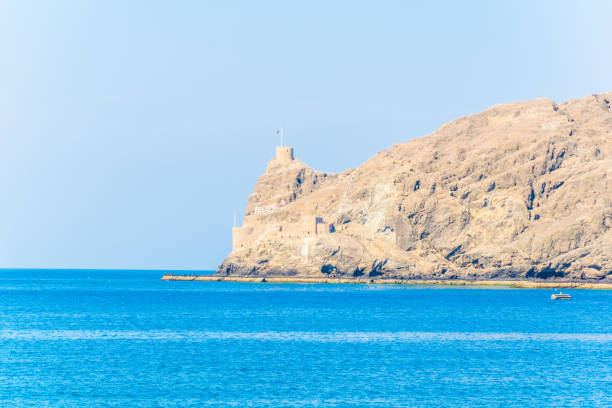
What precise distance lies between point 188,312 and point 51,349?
41167 millimetres

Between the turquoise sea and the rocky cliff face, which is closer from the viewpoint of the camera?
the turquoise sea

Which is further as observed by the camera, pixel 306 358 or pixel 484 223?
pixel 484 223

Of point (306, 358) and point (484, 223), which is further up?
point (484, 223)

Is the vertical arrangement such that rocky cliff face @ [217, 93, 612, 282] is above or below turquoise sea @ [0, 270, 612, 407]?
above

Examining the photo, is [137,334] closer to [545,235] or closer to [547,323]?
[547,323]

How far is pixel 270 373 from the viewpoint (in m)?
52.2

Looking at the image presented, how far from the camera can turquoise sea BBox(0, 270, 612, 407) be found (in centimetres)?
4519

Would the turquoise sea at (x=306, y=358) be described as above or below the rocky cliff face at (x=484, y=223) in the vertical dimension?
below

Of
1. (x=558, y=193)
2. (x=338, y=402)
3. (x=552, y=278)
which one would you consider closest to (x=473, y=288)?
(x=552, y=278)

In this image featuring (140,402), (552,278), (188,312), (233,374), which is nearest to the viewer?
(140,402)

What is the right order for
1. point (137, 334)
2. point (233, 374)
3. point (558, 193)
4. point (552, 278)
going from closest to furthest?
point (233, 374) < point (137, 334) < point (552, 278) < point (558, 193)

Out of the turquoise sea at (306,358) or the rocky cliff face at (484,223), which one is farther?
the rocky cliff face at (484,223)

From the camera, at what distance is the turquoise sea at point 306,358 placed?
45.2m

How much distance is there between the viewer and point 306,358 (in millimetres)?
59031
